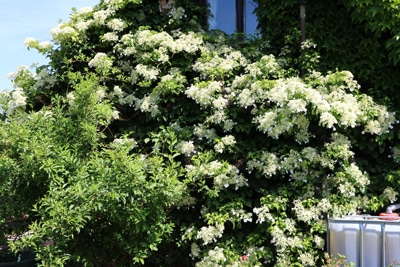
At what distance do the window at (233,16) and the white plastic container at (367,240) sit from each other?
348 centimetres

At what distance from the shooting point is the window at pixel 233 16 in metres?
7.28

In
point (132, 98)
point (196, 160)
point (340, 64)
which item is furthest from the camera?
point (132, 98)

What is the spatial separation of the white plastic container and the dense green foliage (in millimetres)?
422

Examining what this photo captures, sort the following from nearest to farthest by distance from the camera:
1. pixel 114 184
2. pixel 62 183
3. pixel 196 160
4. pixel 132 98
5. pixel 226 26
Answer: pixel 114 184
pixel 62 183
pixel 196 160
pixel 132 98
pixel 226 26

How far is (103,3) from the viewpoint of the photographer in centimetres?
714

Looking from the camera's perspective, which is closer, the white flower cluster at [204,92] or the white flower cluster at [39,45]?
the white flower cluster at [204,92]

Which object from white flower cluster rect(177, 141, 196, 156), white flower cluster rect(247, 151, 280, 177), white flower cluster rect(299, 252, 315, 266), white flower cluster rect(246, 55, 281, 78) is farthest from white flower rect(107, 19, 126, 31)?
white flower cluster rect(299, 252, 315, 266)

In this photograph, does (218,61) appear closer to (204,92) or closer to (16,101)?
(204,92)

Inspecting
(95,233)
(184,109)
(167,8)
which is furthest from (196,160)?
(167,8)

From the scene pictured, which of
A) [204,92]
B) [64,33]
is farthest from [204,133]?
[64,33]

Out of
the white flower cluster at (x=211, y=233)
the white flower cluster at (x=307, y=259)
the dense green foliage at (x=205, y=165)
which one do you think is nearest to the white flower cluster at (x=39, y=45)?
the dense green foliage at (x=205, y=165)

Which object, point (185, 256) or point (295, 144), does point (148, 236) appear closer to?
point (185, 256)

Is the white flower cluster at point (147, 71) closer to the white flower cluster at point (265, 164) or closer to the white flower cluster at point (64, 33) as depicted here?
the white flower cluster at point (64, 33)

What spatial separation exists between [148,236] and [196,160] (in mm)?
974
